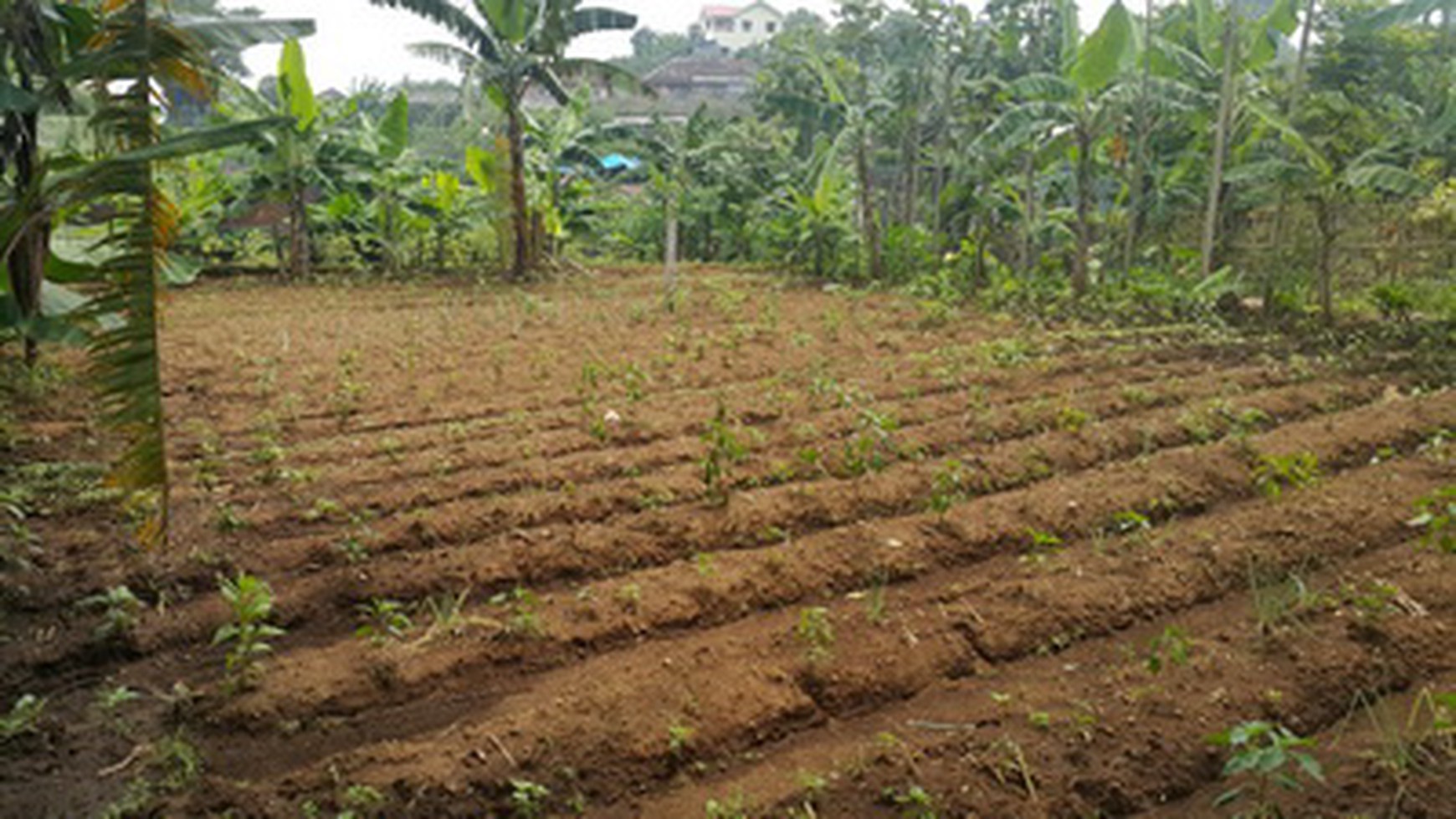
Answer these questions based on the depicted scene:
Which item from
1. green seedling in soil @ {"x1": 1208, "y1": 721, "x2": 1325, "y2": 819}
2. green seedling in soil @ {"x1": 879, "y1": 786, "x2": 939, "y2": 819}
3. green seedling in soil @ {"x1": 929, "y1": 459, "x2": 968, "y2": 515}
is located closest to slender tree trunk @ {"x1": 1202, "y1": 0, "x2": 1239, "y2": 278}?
green seedling in soil @ {"x1": 929, "y1": 459, "x2": 968, "y2": 515}

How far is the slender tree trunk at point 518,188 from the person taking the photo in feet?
47.1

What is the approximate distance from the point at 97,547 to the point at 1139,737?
162 inches

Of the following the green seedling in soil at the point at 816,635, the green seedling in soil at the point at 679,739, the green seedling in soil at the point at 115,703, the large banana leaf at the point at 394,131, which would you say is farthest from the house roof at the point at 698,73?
the green seedling in soil at the point at 679,739

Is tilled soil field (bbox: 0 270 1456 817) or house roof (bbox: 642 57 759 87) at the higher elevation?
house roof (bbox: 642 57 759 87)

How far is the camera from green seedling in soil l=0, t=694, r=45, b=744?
2.89 m

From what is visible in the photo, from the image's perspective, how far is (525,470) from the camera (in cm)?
521

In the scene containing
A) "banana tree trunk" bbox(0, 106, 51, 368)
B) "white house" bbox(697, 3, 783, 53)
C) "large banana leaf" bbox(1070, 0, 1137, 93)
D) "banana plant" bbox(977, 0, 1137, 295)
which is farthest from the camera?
"white house" bbox(697, 3, 783, 53)

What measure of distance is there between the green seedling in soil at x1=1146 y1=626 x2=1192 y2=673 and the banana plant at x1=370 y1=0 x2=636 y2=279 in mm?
12081

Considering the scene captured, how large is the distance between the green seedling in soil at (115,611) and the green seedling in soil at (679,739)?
2027 millimetres

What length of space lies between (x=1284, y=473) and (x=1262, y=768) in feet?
9.70

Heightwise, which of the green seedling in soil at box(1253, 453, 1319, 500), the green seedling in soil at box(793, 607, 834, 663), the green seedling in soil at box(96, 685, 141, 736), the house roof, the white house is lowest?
the green seedling in soil at box(96, 685, 141, 736)

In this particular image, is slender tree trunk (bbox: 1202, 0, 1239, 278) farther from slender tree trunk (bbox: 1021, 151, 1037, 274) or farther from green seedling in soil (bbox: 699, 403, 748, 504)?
green seedling in soil (bbox: 699, 403, 748, 504)

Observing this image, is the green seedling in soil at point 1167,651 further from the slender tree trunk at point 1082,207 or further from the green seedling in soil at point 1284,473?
the slender tree trunk at point 1082,207

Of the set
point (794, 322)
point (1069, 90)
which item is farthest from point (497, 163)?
point (1069, 90)
